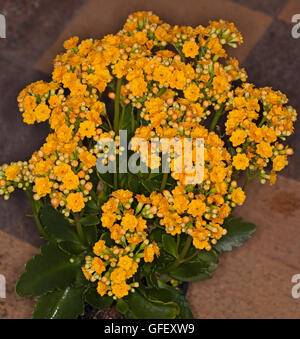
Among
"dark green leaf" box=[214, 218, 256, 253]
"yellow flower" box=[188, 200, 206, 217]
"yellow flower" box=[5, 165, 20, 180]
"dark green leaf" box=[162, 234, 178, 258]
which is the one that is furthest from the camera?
"dark green leaf" box=[214, 218, 256, 253]

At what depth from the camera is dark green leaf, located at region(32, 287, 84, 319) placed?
1356 mm

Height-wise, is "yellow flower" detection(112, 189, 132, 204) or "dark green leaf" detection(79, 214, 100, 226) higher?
"yellow flower" detection(112, 189, 132, 204)

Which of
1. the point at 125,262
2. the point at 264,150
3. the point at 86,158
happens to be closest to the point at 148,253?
the point at 125,262

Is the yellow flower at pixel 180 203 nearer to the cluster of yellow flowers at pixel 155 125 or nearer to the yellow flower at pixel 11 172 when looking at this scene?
the cluster of yellow flowers at pixel 155 125

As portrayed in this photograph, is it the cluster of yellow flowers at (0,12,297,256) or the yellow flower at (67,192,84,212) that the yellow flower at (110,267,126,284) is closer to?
the cluster of yellow flowers at (0,12,297,256)

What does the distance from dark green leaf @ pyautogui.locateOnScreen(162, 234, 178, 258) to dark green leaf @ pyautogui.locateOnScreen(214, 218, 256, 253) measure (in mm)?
213

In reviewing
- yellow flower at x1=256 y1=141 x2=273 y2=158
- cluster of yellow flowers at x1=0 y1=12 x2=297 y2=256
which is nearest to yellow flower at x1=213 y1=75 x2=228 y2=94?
cluster of yellow flowers at x1=0 y1=12 x2=297 y2=256

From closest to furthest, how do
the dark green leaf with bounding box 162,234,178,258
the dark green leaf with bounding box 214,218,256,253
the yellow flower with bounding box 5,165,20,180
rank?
the yellow flower with bounding box 5,165,20,180 → the dark green leaf with bounding box 162,234,178,258 → the dark green leaf with bounding box 214,218,256,253

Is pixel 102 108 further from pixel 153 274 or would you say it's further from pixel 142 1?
pixel 142 1

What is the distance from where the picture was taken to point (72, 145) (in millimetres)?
1101

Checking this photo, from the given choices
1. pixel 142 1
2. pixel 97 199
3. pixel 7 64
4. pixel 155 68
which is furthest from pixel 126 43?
pixel 142 1
